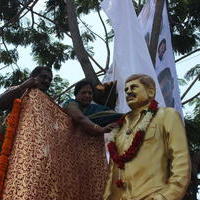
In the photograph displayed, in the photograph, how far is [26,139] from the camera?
3918 mm

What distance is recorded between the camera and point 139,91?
141 inches

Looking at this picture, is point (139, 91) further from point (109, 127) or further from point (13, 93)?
point (13, 93)

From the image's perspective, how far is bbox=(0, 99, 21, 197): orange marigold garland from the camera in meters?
3.84

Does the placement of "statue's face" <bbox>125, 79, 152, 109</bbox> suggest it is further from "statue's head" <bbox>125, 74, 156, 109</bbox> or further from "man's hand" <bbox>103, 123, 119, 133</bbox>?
"man's hand" <bbox>103, 123, 119, 133</bbox>

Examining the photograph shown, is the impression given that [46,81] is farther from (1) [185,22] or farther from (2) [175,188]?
(1) [185,22]

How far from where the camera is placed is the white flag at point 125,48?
559cm

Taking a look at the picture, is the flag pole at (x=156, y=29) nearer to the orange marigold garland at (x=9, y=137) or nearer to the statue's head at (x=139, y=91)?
the orange marigold garland at (x=9, y=137)

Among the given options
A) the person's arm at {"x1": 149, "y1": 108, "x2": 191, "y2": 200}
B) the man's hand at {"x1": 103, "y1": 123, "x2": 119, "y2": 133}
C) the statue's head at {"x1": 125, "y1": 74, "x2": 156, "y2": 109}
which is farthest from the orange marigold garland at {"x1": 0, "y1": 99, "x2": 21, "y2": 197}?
the person's arm at {"x1": 149, "y1": 108, "x2": 191, "y2": 200}

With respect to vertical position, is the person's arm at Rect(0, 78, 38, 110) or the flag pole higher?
the flag pole

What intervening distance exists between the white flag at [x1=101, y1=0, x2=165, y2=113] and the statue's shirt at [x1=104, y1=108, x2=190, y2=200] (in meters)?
1.90

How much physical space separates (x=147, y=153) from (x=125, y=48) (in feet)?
8.45

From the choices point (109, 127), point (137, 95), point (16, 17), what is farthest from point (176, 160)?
point (16, 17)

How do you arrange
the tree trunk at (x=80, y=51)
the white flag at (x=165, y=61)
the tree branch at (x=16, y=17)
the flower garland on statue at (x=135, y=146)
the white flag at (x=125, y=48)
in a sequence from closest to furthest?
1. the flower garland on statue at (x=135, y=146)
2. the white flag at (x=125, y=48)
3. the white flag at (x=165, y=61)
4. the tree trunk at (x=80, y=51)
5. the tree branch at (x=16, y=17)

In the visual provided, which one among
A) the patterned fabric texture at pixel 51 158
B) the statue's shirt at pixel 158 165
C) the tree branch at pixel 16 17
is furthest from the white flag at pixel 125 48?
the tree branch at pixel 16 17
